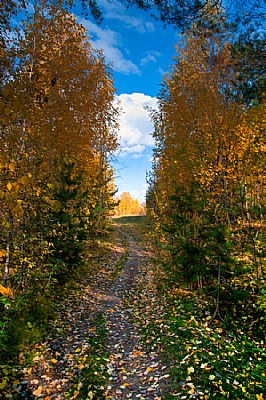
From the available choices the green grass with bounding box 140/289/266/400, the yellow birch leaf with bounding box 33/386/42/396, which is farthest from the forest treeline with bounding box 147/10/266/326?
the yellow birch leaf with bounding box 33/386/42/396

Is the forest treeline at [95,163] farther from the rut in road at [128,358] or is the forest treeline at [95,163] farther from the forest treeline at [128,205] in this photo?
the forest treeline at [128,205]

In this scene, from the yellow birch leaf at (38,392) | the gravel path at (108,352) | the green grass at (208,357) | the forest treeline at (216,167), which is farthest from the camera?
the forest treeline at (216,167)

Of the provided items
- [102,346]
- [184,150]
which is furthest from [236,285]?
[184,150]

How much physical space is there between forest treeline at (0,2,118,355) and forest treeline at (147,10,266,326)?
3.71 m

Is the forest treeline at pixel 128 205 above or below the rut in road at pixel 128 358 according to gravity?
above

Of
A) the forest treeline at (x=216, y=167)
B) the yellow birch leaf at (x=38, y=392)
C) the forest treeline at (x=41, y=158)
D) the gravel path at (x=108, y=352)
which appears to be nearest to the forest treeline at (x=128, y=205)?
the forest treeline at (x=216, y=167)

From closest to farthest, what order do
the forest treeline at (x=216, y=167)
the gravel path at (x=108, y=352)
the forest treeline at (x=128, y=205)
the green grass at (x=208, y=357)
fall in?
the green grass at (x=208, y=357) < the gravel path at (x=108, y=352) < the forest treeline at (x=216, y=167) < the forest treeline at (x=128, y=205)

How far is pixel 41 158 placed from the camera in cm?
694

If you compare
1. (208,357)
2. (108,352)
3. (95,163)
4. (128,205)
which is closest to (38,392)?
(108,352)

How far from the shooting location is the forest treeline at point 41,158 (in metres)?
4.16

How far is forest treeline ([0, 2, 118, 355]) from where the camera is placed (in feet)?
13.6

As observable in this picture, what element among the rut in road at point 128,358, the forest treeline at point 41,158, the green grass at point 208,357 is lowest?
the rut in road at point 128,358

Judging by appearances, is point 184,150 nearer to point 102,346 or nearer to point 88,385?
point 102,346

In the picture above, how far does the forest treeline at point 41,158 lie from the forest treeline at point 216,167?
3713mm
